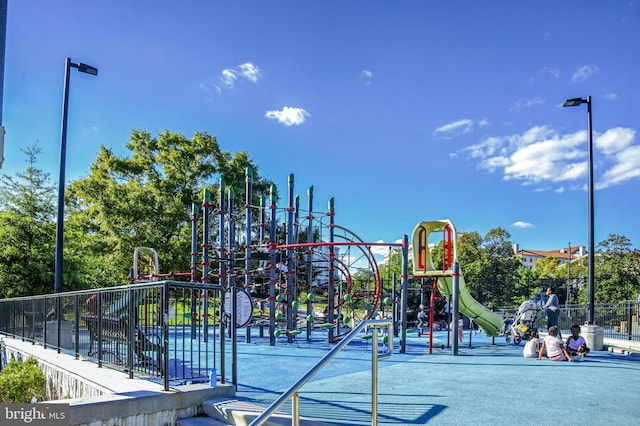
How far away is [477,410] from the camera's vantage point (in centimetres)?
606

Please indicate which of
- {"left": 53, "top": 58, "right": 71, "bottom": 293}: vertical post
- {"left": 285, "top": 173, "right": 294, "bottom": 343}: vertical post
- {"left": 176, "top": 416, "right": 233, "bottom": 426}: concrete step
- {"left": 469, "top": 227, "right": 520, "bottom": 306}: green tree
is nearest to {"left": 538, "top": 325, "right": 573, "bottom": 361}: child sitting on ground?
{"left": 285, "top": 173, "right": 294, "bottom": 343}: vertical post

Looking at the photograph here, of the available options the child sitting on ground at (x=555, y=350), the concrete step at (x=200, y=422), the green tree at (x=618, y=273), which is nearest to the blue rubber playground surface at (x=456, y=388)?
the child sitting on ground at (x=555, y=350)

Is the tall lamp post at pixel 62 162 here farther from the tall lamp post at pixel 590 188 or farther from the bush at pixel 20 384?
the tall lamp post at pixel 590 188

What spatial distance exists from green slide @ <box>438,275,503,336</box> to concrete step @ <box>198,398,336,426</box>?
9.52 meters

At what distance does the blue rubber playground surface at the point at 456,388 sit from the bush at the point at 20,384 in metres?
3.28

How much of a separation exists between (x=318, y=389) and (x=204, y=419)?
1.85 m

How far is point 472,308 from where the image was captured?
15.5 m

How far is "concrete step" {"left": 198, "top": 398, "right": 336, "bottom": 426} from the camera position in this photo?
202 inches

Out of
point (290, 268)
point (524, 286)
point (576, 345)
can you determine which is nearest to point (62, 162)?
point (290, 268)

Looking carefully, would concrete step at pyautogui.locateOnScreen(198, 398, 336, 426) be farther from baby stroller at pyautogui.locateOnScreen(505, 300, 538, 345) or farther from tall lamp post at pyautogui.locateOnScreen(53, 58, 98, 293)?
baby stroller at pyautogui.locateOnScreen(505, 300, 538, 345)

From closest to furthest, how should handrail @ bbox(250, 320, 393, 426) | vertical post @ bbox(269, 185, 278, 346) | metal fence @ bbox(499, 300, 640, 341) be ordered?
1. handrail @ bbox(250, 320, 393, 426)
2. vertical post @ bbox(269, 185, 278, 346)
3. metal fence @ bbox(499, 300, 640, 341)

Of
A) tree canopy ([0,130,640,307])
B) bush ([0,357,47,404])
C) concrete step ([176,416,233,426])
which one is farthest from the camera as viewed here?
tree canopy ([0,130,640,307])

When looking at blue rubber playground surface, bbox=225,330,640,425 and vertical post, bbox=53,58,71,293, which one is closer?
blue rubber playground surface, bbox=225,330,640,425

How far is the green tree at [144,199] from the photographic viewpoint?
25.2 meters
